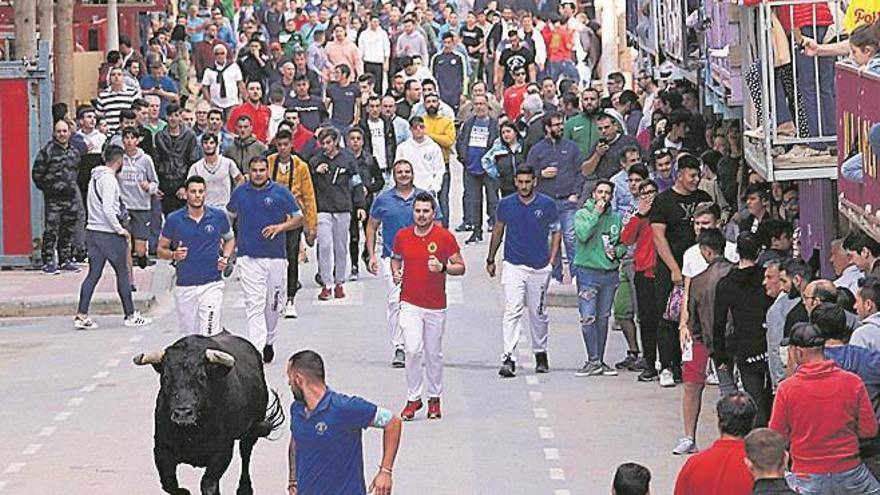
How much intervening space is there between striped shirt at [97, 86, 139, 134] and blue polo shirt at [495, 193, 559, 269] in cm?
1216

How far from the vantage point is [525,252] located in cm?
2014

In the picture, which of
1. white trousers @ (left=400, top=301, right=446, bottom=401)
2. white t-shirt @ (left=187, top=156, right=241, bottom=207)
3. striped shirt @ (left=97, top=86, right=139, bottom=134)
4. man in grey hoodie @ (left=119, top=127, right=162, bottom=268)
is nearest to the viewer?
white trousers @ (left=400, top=301, right=446, bottom=401)

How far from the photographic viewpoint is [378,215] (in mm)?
20922

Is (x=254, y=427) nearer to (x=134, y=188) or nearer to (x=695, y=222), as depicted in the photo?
(x=695, y=222)

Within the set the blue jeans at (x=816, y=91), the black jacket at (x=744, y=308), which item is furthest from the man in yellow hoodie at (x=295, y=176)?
the black jacket at (x=744, y=308)

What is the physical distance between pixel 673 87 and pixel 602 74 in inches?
582

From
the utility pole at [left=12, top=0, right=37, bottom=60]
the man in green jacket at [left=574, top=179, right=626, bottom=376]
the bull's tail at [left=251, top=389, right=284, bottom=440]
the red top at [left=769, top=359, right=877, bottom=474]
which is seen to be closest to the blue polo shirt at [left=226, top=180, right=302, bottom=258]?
the man in green jacket at [left=574, top=179, right=626, bottom=376]

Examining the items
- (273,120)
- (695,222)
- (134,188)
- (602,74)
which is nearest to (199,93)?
(602,74)

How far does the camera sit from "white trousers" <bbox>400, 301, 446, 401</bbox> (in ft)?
59.7

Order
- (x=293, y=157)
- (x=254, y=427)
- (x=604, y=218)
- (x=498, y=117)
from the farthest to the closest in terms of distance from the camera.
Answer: (x=498, y=117), (x=293, y=157), (x=604, y=218), (x=254, y=427)

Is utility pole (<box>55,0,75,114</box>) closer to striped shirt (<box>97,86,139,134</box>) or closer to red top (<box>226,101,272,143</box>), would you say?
striped shirt (<box>97,86,139,134</box>)

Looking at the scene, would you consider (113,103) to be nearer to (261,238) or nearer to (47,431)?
(261,238)

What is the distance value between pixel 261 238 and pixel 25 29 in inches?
519

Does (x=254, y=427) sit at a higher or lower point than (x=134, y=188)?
lower
